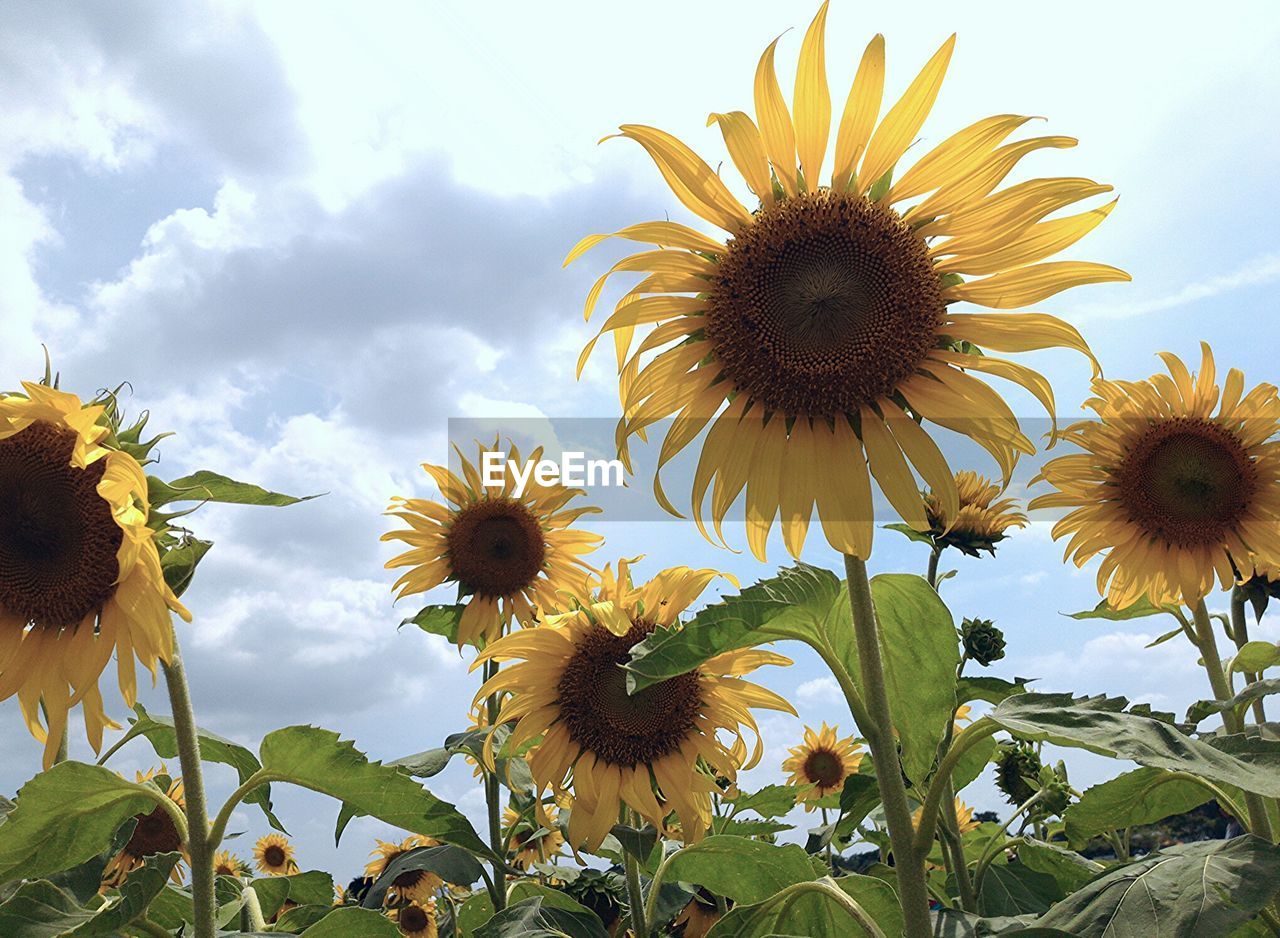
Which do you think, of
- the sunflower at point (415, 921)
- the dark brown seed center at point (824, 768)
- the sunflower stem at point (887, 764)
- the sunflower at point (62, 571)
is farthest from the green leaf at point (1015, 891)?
the sunflower at point (415, 921)

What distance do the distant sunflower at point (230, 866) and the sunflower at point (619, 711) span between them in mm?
3443

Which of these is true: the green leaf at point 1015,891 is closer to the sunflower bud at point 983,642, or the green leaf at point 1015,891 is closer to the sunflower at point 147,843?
the sunflower bud at point 983,642

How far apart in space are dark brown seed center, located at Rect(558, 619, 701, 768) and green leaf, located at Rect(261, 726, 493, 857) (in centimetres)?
74

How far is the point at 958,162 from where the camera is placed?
7.98 ft

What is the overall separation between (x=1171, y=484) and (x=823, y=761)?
3.30 m

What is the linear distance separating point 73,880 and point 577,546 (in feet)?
9.67

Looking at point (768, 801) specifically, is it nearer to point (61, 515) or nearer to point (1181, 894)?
point (1181, 894)

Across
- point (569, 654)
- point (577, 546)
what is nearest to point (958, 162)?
point (569, 654)

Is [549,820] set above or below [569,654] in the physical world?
below

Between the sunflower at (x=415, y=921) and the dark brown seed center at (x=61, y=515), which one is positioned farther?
the sunflower at (x=415, y=921)

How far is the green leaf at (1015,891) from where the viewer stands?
3.43 metres

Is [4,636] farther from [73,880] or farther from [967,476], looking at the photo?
[967,476]

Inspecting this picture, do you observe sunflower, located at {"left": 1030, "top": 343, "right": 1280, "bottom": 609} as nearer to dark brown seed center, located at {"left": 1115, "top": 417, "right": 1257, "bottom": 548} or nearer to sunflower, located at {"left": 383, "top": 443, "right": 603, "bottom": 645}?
dark brown seed center, located at {"left": 1115, "top": 417, "right": 1257, "bottom": 548}

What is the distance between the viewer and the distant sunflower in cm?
624
